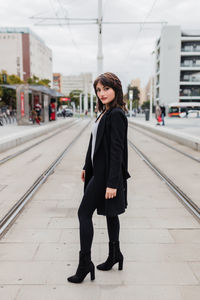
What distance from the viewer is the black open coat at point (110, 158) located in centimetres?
245

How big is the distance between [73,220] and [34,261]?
1213mm

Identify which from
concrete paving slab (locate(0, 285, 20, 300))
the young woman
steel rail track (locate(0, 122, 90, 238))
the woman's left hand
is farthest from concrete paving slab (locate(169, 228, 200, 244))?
steel rail track (locate(0, 122, 90, 238))

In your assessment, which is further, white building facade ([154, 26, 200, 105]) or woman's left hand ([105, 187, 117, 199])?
white building facade ([154, 26, 200, 105])

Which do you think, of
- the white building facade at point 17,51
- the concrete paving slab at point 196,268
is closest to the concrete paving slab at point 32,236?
the concrete paving slab at point 196,268

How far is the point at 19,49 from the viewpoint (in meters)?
110

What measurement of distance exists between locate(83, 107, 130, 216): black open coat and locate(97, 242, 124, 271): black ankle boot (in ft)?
1.26

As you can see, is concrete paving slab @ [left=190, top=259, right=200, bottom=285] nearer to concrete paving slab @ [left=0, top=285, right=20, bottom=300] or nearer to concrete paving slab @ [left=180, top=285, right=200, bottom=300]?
concrete paving slab @ [left=180, top=285, right=200, bottom=300]

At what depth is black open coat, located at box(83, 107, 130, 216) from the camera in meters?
2.45

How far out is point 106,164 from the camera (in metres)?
2.51

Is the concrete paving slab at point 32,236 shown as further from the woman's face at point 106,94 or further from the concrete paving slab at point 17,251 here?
the woman's face at point 106,94

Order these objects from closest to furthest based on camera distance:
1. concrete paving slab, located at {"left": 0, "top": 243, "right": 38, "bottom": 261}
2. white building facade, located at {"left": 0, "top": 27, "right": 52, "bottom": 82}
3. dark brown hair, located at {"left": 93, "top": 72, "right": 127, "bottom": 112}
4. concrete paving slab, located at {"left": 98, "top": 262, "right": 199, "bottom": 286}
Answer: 1. dark brown hair, located at {"left": 93, "top": 72, "right": 127, "bottom": 112}
2. concrete paving slab, located at {"left": 98, "top": 262, "right": 199, "bottom": 286}
3. concrete paving slab, located at {"left": 0, "top": 243, "right": 38, "bottom": 261}
4. white building facade, located at {"left": 0, "top": 27, "right": 52, "bottom": 82}

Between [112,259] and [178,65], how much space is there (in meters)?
63.9

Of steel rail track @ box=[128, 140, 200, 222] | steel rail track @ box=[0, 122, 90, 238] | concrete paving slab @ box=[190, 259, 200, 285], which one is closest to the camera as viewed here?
concrete paving slab @ box=[190, 259, 200, 285]

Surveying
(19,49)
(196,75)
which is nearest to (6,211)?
(196,75)
